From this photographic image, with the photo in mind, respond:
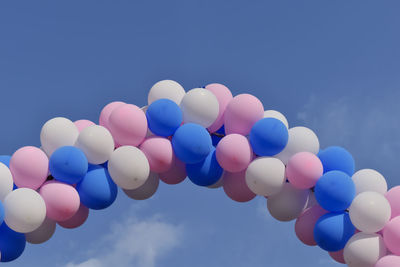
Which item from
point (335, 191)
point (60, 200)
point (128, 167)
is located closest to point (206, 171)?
point (128, 167)

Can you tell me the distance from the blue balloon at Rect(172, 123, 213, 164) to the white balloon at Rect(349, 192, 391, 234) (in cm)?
133

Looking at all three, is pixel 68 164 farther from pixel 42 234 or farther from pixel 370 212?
pixel 370 212

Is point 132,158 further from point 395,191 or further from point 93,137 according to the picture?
point 395,191

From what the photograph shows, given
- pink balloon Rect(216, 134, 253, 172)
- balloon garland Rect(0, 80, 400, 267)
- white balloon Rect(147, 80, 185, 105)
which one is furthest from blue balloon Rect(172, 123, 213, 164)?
white balloon Rect(147, 80, 185, 105)

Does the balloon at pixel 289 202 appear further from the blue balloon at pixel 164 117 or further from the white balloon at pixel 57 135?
the white balloon at pixel 57 135

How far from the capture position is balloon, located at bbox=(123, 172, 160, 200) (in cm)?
599

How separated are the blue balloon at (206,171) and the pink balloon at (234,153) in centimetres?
9

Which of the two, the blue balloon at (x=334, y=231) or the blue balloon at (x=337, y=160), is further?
the blue balloon at (x=337, y=160)

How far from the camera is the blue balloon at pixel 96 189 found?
557 centimetres

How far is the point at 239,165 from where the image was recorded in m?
5.76

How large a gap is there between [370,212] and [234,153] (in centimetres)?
121

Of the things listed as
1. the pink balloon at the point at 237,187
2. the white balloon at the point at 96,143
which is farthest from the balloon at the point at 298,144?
the white balloon at the point at 96,143

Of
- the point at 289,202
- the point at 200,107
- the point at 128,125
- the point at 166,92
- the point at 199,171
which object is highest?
the point at 166,92

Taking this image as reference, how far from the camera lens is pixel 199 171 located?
585 cm
